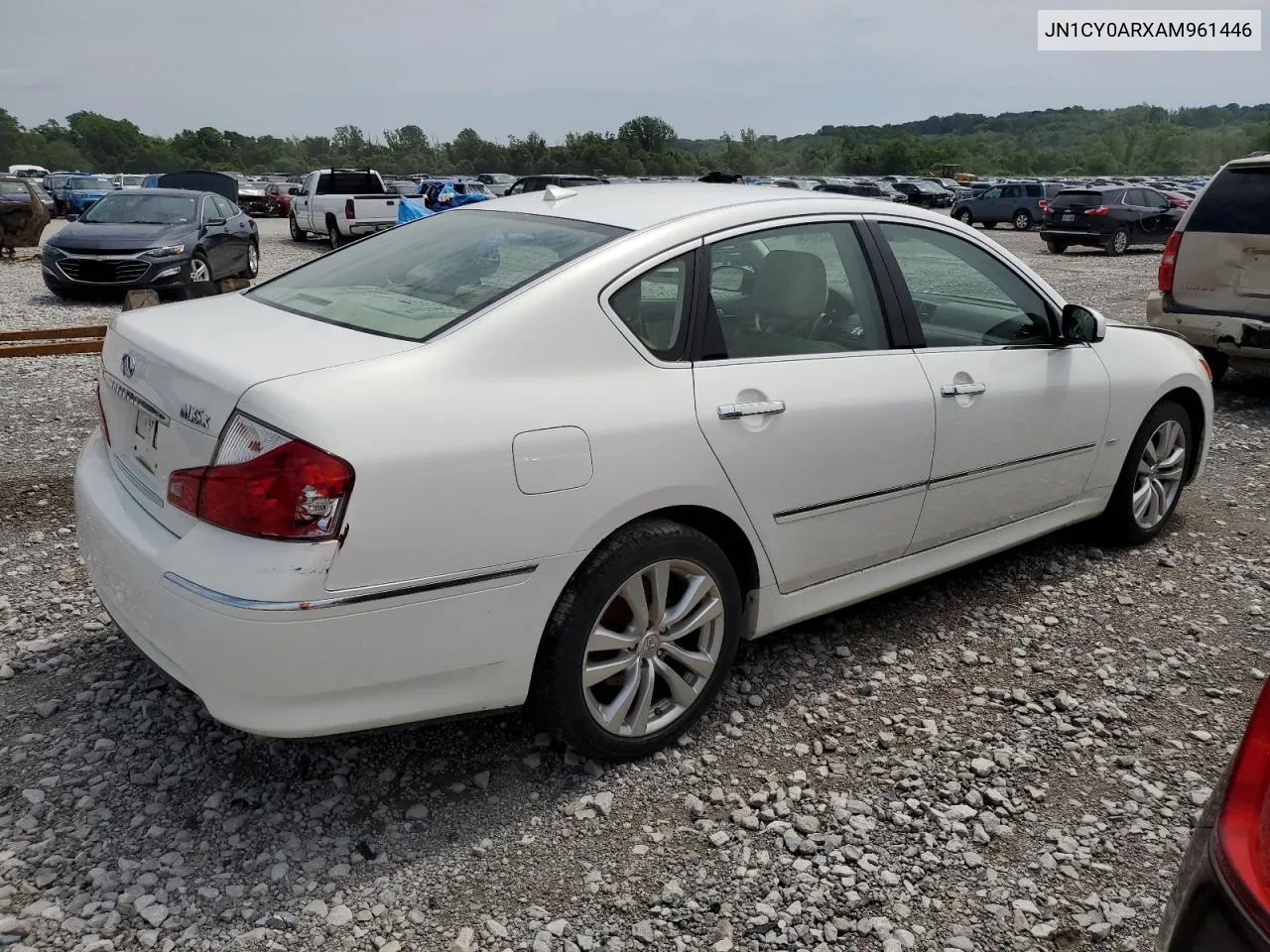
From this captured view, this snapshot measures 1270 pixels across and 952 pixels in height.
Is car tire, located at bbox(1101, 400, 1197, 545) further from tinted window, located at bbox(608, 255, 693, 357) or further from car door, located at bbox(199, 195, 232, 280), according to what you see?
car door, located at bbox(199, 195, 232, 280)

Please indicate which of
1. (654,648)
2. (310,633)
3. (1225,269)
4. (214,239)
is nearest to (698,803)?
(654,648)

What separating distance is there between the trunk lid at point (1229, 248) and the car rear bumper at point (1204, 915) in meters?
7.21

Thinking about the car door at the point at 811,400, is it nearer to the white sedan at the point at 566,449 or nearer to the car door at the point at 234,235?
the white sedan at the point at 566,449

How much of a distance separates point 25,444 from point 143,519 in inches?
163

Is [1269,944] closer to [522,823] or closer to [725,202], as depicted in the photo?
[522,823]

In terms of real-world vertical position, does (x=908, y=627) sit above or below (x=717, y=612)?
below

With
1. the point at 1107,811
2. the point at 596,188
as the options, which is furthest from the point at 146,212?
the point at 1107,811

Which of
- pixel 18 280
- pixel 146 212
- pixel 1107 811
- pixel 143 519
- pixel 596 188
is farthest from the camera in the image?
pixel 18 280

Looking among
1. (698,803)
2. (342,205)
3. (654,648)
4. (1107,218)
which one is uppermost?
(342,205)

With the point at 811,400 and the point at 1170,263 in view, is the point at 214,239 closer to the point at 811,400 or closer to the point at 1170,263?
the point at 1170,263

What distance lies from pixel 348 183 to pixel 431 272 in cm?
2193

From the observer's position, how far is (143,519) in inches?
106

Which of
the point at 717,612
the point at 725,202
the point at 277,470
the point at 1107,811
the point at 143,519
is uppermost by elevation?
the point at 725,202

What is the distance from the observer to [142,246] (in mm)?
12461
